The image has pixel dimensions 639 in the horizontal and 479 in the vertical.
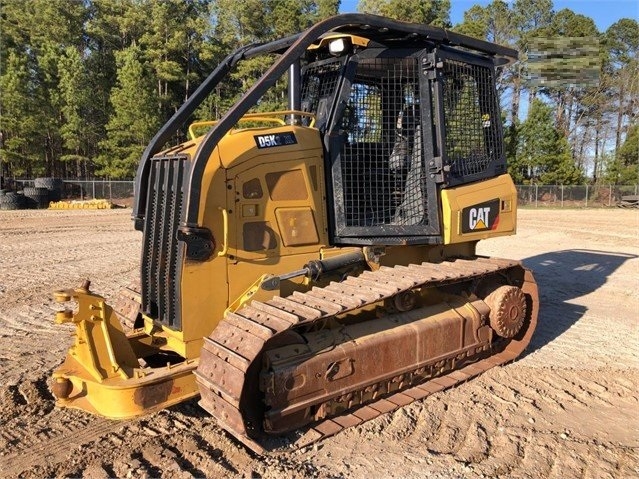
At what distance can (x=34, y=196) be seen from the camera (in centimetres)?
2781

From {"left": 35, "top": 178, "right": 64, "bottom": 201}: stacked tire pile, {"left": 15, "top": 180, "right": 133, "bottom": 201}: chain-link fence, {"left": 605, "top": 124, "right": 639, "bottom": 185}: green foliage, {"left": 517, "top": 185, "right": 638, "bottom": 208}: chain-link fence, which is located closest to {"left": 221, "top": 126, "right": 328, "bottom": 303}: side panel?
{"left": 35, "top": 178, "right": 64, "bottom": 201}: stacked tire pile

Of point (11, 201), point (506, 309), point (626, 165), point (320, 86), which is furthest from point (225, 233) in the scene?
point (626, 165)

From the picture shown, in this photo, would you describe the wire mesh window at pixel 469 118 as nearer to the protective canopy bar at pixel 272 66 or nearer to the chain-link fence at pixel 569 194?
the protective canopy bar at pixel 272 66

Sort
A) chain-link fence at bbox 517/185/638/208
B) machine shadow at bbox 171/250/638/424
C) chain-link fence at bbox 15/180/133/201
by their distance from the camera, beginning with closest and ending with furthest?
machine shadow at bbox 171/250/638/424, chain-link fence at bbox 15/180/133/201, chain-link fence at bbox 517/185/638/208

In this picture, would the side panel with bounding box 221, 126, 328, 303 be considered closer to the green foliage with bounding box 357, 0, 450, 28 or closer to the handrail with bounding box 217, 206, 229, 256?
the handrail with bounding box 217, 206, 229, 256

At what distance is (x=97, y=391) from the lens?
12.4ft

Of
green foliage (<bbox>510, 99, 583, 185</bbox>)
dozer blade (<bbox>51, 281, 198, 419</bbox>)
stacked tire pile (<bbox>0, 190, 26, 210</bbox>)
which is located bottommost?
dozer blade (<bbox>51, 281, 198, 419</bbox>)

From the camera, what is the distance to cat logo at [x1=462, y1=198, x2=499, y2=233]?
516cm

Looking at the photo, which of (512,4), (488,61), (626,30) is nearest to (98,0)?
(512,4)

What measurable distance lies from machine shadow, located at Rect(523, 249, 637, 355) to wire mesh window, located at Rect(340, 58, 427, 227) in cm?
238

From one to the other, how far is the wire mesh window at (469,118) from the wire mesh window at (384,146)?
35cm

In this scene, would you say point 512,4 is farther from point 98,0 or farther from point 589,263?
point 589,263

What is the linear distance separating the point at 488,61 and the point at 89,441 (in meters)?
5.10

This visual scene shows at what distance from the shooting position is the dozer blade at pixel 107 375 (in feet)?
12.2
